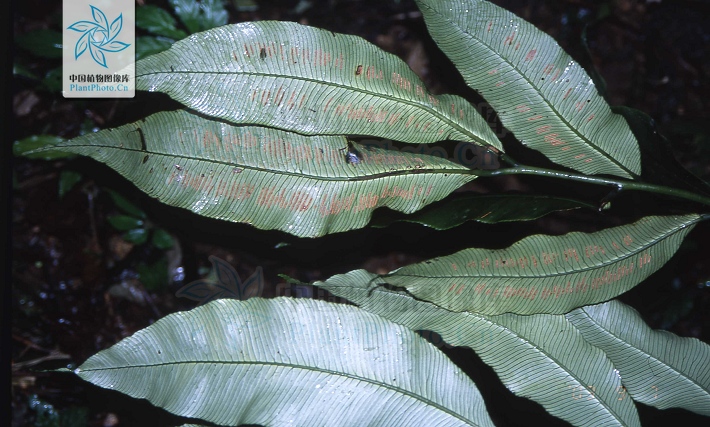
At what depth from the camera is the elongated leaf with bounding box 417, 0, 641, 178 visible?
85 cm

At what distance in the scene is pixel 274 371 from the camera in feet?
2.58

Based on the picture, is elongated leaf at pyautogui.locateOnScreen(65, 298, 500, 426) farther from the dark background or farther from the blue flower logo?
the blue flower logo

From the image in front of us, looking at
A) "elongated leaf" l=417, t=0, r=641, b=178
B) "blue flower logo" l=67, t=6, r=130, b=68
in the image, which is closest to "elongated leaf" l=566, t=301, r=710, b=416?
"elongated leaf" l=417, t=0, r=641, b=178

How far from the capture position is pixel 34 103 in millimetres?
1362

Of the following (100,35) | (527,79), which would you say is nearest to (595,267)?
(527,79)

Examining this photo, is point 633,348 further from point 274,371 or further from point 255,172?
point 255,172

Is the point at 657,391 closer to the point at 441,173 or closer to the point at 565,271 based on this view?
the point at 565,271

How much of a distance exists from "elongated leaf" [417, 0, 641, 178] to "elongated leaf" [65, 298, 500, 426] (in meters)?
0.46

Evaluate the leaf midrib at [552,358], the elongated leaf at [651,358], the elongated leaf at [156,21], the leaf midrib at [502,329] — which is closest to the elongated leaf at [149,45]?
the elongated leaf at [156,21]

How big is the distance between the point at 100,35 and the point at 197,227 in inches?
19.9

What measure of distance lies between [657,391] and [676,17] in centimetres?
108

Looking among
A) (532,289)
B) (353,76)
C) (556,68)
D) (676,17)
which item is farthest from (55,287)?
(676,17)

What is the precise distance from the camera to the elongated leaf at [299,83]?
0.78m

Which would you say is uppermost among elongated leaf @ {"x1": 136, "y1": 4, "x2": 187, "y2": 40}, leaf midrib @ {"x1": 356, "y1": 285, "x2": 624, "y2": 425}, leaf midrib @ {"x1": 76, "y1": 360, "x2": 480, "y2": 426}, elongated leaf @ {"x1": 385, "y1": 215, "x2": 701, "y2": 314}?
elongated leaf @ {"x1": 136, "y1": 4, "x2": 187, "y2": 40}
